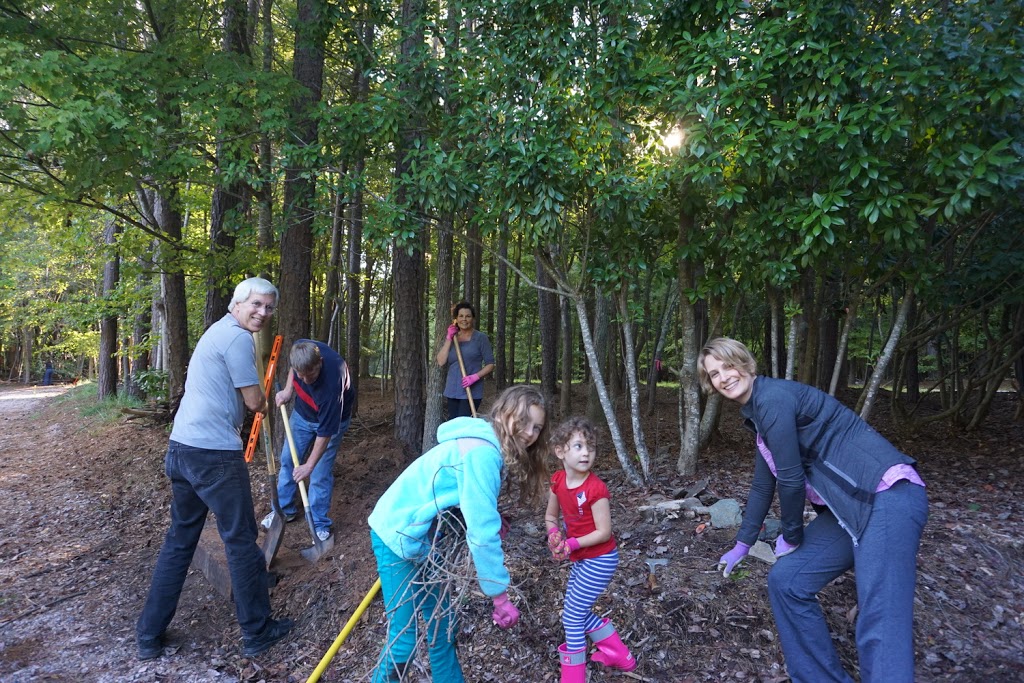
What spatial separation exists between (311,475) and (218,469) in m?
1.36

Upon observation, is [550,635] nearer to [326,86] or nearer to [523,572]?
[523,572]

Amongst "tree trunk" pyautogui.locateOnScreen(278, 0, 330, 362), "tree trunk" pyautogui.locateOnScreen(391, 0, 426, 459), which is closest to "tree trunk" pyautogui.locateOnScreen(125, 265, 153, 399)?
"tree trunk" pyautogui.locateOnScreen(278, 0, 330, 362)

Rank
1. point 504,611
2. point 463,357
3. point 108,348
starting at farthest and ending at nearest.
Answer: point 108,348 < point 463,357 < point 504,611

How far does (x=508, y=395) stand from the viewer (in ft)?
8.54

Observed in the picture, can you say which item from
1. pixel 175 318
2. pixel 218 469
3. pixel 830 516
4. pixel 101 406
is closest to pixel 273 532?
pixel 218 469

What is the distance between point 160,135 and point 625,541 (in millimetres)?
5174

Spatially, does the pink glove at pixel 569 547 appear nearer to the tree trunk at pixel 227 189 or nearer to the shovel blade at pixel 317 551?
the shovel blade at pixel 317 551

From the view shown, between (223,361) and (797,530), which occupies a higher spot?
(223,361)

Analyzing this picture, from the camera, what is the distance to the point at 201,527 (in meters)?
3.73

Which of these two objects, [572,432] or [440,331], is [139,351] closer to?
[440,331]

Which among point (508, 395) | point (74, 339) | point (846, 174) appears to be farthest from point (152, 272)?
point (74, 339)

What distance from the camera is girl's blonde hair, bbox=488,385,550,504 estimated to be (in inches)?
100

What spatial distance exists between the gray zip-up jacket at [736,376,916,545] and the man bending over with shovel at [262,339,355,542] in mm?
3094

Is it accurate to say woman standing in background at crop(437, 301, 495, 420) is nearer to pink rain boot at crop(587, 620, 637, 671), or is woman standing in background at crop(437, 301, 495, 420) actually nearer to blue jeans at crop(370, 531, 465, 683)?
pink rain boot at crop(587, 620, 637, 671)
